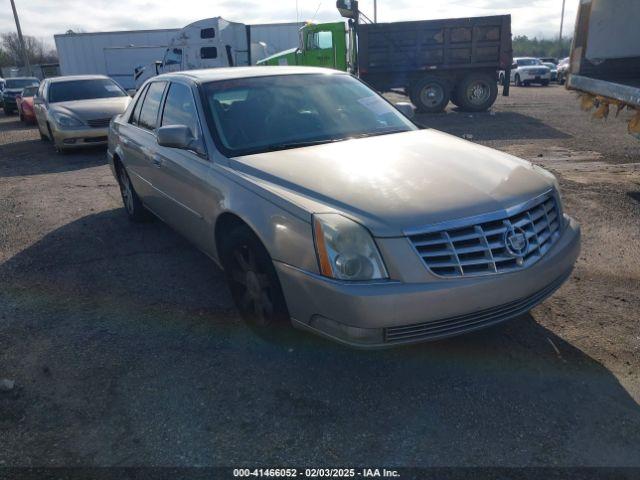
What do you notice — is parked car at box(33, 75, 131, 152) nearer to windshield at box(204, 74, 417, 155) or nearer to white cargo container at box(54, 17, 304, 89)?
windshield at box(204, 74, 417, 155)

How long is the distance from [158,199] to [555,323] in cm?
342

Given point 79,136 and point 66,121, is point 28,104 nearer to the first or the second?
point 66,121

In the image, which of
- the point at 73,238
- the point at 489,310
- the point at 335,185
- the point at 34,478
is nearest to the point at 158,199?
the point at 73,238

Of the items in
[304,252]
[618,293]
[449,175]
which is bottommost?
[618,293]

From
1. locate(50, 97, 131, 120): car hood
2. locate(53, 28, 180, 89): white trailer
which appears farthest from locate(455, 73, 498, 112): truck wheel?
locate(53, 28, 180, 89): white trailer

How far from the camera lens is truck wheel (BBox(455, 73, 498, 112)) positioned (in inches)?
641

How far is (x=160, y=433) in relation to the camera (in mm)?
2520

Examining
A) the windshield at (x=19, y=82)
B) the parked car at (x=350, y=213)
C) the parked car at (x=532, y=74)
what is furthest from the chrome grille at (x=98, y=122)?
the parked car at (x=532, y=74)

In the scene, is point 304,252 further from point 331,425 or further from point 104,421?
point 104,421

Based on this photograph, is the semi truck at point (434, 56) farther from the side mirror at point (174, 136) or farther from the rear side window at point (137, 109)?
the side mirror at point (174, 136)

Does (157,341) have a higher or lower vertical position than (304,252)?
lower

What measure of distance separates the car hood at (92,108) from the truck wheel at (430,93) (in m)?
9.28

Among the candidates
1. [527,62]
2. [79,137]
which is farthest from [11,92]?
[527,62]

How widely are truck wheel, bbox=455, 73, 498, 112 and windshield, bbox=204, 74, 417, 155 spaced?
13.3 metres
